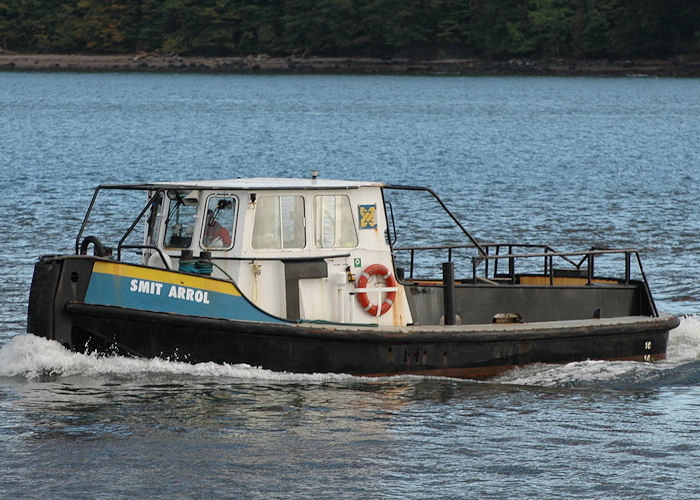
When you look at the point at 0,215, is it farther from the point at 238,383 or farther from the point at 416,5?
the point at 416,5

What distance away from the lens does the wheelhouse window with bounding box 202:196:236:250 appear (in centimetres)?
1717

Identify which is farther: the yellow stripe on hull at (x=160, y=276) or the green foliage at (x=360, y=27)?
the green foliage at (x=360, y=27)

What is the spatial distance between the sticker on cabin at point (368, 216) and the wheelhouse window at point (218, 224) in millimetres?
1702

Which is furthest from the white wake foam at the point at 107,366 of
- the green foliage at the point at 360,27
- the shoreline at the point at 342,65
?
the shoreline at the point at 342,65

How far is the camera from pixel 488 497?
13.3 m

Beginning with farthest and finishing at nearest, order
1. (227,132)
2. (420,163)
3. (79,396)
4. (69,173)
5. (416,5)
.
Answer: (416,5) → (227,132) → (420,163) → (69,173) → (79,396)

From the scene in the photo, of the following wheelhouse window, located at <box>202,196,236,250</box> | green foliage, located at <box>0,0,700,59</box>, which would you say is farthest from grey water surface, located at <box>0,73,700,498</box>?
green foliage, located at <box>0,0,700,59</box>

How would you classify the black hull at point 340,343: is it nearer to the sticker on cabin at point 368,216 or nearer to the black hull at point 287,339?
the black hull at point 287,339

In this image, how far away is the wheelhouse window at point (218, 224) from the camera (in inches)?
676

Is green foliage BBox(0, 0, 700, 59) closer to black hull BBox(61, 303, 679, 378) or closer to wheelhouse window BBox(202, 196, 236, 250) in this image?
black hull BBox(61, 303, 679, 378)

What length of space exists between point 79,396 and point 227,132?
63.8 metres

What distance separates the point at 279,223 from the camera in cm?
1722

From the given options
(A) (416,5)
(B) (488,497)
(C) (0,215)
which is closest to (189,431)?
(B) (488,497)

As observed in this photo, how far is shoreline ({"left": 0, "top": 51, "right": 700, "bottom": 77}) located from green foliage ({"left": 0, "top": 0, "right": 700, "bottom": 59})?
1.49 m
